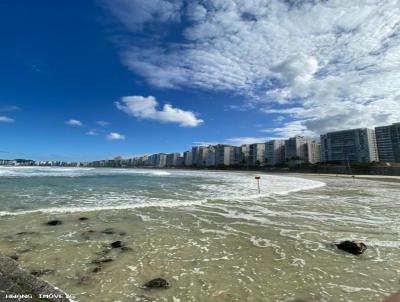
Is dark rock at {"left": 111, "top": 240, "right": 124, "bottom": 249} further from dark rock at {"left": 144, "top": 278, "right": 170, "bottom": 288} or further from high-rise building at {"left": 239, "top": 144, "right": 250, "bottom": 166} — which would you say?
high-rise building at {"left": 239, "top": 144, "right": 250, "bottom": 166}

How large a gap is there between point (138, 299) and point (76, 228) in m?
5.94

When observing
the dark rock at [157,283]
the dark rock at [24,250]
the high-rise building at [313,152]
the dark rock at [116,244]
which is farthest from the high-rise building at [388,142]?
the dark rock at [24,250]

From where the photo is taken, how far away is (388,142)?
109688 millimetres

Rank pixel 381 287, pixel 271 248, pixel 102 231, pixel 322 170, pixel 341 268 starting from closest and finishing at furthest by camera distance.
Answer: pixel 381 287
pixel 341 268
pixel 271 248
pixel 102 231
pixel 322 170

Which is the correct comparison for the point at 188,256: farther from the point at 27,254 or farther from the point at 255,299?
the point at 27,254

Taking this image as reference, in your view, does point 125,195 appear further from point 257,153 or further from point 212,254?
point 257,153

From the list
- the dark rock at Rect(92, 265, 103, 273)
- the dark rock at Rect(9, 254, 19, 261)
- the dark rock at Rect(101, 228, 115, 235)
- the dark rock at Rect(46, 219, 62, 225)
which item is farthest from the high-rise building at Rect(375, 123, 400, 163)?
the dark rock at Rect(9, 254, 19, 261)

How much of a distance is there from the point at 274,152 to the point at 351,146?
157 ft

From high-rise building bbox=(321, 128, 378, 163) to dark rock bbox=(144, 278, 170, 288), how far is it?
399ft

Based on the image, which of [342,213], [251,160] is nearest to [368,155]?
[251,160]

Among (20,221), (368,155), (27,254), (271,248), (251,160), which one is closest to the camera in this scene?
(27,254)

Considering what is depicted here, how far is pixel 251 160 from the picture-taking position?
558 ft

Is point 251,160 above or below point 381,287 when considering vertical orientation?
above

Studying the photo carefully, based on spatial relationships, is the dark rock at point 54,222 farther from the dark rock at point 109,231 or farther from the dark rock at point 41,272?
the dark rock at point 41,272
